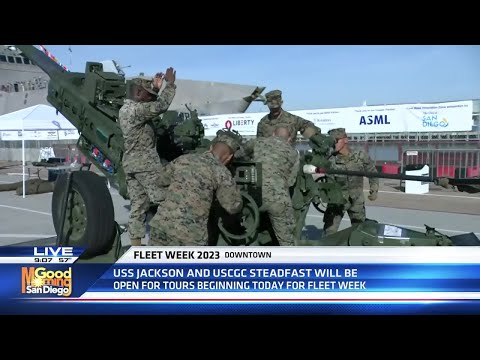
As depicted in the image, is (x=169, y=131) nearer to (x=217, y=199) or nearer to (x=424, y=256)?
(x=217, y=199)

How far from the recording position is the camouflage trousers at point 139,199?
4238 mm

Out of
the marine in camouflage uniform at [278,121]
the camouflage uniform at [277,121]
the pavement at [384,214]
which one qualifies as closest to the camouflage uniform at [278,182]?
the marine in camouflage uniform at [278,121]

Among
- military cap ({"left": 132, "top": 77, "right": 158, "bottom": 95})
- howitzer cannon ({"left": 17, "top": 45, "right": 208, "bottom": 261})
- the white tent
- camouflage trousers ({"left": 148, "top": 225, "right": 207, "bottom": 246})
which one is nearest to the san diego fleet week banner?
camouflage trousers ({"left": 148, "top": 225, "right": 207, "bottom": 246})

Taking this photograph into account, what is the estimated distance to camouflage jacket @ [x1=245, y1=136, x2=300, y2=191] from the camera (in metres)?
4.09

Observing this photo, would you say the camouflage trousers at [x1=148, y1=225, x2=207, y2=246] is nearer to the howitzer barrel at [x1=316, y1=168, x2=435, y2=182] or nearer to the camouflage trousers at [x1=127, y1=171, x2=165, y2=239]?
the camouflage trousers at [x1=127, y1=171, x2=165, y2=239]

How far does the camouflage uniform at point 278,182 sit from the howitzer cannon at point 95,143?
92cm

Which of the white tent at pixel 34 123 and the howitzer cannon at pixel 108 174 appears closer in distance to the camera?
the howitzer cannon at pixel 108 174

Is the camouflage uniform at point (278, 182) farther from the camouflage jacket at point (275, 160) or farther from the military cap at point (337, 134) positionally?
the military cap at point (337, 134)

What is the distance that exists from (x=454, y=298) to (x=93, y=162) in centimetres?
417

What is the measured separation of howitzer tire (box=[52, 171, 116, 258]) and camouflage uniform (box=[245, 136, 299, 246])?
4.59 ft

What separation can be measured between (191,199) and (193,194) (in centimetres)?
4

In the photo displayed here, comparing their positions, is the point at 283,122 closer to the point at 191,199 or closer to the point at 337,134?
the point at 337,134

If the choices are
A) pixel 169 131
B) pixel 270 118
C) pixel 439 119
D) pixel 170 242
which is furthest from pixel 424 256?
pixel 439 119

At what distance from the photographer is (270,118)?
5.13m
